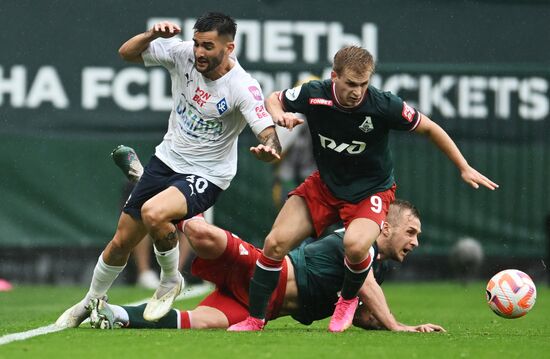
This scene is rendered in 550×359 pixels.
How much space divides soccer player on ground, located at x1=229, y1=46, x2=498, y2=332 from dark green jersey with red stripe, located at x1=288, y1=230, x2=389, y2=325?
0.14 m

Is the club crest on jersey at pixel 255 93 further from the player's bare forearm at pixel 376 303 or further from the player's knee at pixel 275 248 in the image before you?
the player's bare forearm at pixel 376 303

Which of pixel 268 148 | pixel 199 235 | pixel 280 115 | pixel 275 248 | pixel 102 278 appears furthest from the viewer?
pixel 102 278

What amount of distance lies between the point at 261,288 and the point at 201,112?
51.6 inches

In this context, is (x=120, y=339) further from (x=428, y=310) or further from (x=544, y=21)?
(x=544, y=21)

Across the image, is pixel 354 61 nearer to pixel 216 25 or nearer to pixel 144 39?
pixel 216 25

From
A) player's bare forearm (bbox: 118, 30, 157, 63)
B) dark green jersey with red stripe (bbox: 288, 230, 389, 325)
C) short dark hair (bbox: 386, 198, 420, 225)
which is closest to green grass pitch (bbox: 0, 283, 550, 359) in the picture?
dark green jersey with red stripe (bbox: 288, 230, 389, 325)

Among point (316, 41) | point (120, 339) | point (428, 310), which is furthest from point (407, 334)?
point (316, 41)

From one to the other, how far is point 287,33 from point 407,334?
6744 millimetres

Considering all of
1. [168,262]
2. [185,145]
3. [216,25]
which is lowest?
[168,262]

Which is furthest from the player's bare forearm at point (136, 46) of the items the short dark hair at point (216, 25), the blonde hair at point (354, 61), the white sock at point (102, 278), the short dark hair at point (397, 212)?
the short dark hair at point (397, 212)

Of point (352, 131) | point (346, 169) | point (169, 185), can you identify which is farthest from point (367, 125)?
point (169, 185)

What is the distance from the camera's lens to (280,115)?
7.36m

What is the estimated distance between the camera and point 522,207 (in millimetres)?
13445

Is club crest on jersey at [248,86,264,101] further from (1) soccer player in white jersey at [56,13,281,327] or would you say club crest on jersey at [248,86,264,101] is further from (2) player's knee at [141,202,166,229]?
(2) player's knee at [141,202,166,229]
